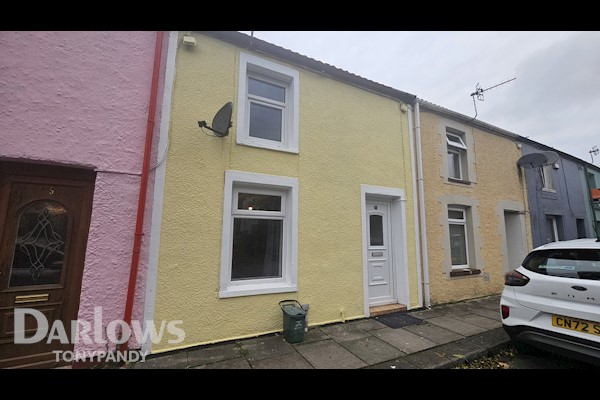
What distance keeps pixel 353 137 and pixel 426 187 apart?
2.37 meters

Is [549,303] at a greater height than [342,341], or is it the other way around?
[549,303]

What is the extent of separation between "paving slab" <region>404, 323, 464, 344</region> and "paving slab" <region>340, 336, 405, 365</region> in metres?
0.81

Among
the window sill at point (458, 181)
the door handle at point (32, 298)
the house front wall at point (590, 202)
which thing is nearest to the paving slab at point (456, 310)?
the window sill at point (458, 181)

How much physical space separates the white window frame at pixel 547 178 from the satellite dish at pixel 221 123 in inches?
439

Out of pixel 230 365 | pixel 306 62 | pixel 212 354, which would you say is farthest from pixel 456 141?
pixel 212 354

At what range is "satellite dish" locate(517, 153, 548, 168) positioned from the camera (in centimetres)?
779

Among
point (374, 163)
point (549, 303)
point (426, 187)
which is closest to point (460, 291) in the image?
point (426, 187)

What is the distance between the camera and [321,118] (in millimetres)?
5086

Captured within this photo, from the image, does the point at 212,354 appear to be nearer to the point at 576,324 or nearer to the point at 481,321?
the point at 576,324

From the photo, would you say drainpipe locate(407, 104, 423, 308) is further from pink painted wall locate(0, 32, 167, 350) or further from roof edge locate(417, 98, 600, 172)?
pink painted wall locate(0, 32, 167, 350)

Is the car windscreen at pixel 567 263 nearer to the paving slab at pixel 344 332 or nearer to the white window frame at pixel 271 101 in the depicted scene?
the paving slab at pixel 344 332

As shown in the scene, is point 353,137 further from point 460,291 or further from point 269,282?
point 460,291

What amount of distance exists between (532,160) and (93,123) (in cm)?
1118
